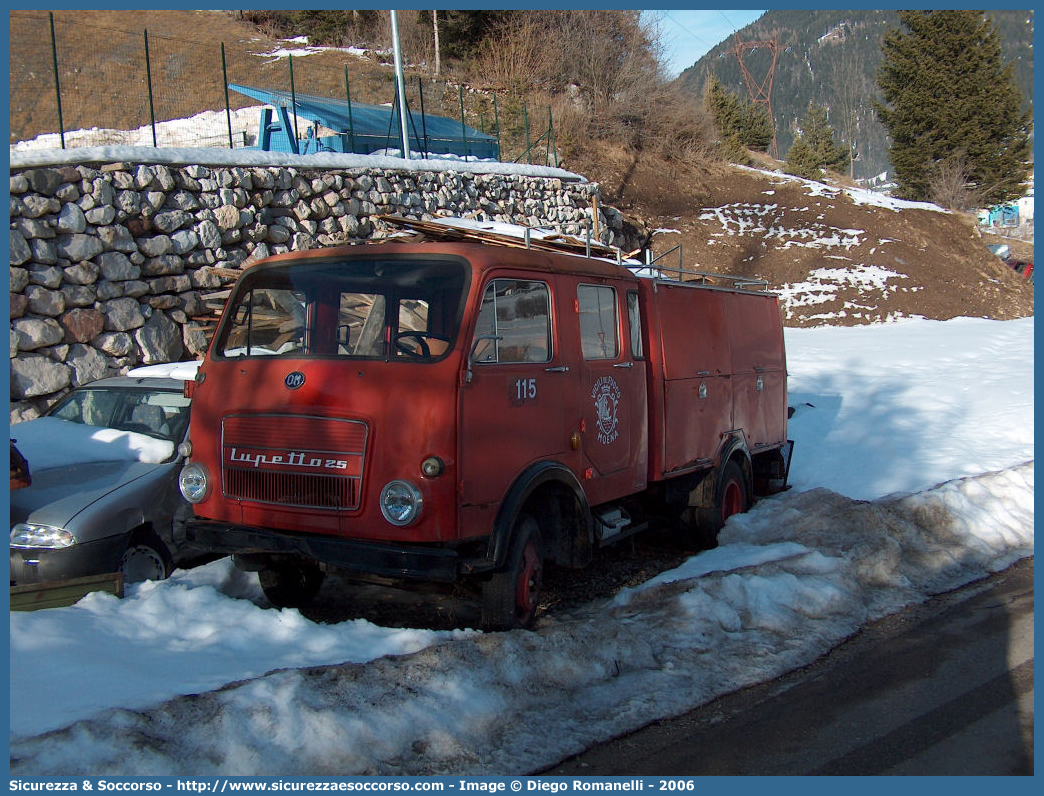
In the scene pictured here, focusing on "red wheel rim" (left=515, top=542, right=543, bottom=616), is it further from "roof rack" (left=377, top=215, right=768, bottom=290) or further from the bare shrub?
the bare shrub

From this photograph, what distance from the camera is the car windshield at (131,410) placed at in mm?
7238

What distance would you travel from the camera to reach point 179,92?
3169 cm

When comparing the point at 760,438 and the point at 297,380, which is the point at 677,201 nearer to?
the point at 760,438

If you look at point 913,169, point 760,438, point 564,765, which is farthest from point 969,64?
point 564,765

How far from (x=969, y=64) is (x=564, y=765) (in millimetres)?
48635

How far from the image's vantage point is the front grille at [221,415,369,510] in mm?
4883

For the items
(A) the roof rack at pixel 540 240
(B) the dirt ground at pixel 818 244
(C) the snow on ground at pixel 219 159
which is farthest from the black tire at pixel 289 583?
(B) the dirt ground at pixel 818 244

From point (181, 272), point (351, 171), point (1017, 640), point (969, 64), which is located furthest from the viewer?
point (969, 64)

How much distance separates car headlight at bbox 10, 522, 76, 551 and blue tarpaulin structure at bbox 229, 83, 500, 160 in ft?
42.8

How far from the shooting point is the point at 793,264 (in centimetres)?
2539

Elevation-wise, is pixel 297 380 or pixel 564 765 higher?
pixel 297 380

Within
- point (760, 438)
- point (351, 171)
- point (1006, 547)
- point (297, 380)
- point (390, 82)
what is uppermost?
point (390, 82)

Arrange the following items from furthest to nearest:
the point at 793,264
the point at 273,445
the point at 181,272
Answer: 1. the point at 793,264
2. the point at 181,272
3. the point at 273,445

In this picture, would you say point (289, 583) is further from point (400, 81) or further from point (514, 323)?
point (400, 81)
